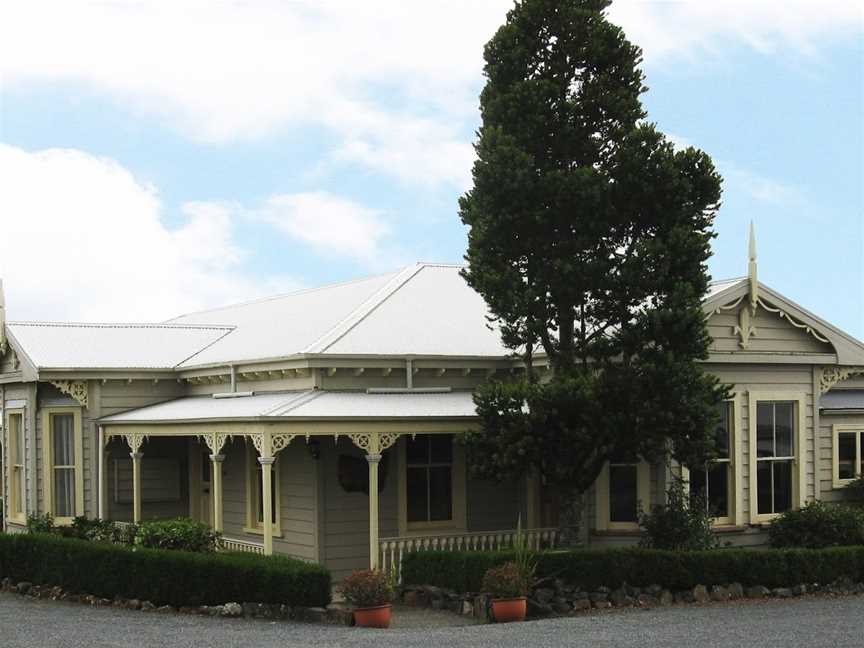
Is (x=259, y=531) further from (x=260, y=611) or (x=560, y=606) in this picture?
(x=560, y=606)

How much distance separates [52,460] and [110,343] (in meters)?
3.10

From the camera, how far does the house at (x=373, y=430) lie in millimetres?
20375

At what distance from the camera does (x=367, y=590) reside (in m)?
16.9

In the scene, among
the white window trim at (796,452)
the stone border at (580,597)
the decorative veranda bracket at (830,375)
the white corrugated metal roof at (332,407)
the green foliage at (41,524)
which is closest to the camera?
the stone border at (580,597)

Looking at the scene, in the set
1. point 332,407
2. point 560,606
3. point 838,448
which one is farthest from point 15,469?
point 838,448

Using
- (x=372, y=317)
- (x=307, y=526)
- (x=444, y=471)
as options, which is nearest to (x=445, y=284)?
(x=372, y=317)

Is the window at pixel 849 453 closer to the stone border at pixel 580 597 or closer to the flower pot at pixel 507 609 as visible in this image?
the stone border at pixel 580 597

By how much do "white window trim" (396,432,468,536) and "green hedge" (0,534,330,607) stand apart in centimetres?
374

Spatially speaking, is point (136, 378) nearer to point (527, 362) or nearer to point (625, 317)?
point (527, 362)

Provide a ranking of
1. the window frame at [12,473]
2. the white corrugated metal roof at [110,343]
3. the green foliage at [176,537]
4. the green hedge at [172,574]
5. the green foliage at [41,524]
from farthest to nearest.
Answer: the window frame at [12,473], the white corrugated metal roof at [110,343], the green foliage at [41,524], the green foliage at [176,537], the green hedge at [172,574]

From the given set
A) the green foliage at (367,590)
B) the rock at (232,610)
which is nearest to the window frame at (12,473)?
A: the rock at (232,610)

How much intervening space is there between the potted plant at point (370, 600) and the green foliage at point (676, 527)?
15.5 ft

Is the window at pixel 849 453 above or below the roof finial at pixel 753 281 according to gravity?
below

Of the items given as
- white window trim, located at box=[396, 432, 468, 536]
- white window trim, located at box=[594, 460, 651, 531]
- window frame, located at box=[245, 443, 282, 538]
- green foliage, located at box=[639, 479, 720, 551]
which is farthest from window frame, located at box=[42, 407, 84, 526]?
green foliage, located at box=[639, 479, 720, 551]
